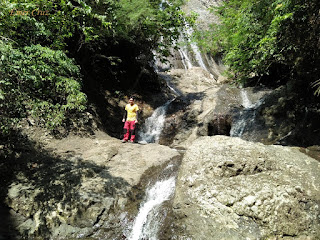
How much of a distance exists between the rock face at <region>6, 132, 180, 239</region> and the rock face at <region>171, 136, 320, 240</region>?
1607 mm

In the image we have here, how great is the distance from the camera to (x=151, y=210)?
4.84 meters

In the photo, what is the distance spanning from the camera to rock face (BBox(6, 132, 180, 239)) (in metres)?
4.53

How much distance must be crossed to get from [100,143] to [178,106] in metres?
6.30

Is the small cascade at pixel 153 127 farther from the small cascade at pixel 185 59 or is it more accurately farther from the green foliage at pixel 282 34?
the small cascade at pixel 185 59

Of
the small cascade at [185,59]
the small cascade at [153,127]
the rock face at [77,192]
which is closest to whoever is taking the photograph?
the rock face at [77,192]

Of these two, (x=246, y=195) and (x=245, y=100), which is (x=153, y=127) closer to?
(x=245, y=100)

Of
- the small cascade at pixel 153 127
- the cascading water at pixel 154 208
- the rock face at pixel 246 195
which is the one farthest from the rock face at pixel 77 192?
the small cascade at pixel 153 127

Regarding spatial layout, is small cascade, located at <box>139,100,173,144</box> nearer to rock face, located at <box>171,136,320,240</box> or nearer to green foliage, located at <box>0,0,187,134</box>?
green foliage, located at <box>0,0,187,134</box>

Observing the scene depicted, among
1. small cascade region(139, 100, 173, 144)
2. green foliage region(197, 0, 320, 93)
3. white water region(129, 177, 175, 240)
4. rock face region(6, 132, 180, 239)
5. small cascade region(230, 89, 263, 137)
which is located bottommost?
white water region(129, 177, 175, 240)

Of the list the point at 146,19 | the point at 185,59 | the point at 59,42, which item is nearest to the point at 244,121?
the point at 146,19

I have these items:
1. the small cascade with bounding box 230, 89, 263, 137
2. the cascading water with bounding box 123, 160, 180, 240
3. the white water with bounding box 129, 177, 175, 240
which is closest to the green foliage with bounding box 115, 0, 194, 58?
the small cascade with bounding box 230, 89, 263, 137

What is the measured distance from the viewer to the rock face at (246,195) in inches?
146

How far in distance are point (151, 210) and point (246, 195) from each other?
201 cm

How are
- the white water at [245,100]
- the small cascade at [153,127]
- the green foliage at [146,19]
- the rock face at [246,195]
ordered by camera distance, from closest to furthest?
the rock face at [246,195] → the green foliage at [146,19] → the white water at [245,100] → the small cascade at [153,127]
